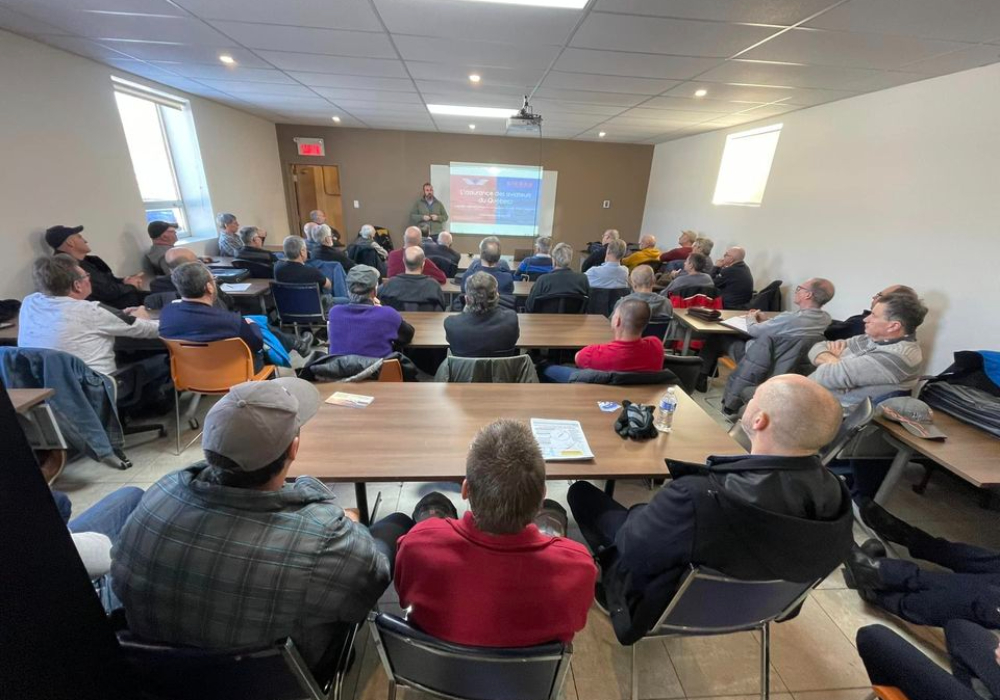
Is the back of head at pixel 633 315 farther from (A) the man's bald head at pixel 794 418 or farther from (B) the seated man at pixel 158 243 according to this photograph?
(B) the seated man at pixel 158 243

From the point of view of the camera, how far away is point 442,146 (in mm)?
8133

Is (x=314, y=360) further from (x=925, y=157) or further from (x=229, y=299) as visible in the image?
(x=925, y=157)

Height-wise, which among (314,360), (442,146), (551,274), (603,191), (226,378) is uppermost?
(442,146)

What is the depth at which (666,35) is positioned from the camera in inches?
99.1

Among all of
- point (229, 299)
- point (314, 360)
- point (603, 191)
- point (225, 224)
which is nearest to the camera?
point (314, 360)

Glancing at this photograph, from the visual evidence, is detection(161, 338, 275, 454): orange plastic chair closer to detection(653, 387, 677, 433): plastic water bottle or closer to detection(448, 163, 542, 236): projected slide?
detection(653, 387, 677, 433): plastic water bottle

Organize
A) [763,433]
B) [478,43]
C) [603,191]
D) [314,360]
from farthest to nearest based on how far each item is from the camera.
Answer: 1. [603,191]
2. [478,43]
3. [314,360]
4. [763,433]

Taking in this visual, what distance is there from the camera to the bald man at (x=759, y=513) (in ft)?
3.24

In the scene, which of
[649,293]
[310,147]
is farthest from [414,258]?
[310,147]

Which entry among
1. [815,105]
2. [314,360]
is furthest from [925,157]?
[314,360]

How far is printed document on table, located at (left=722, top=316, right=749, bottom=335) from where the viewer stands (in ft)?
10.7

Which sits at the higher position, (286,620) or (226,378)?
Result: (286,620)

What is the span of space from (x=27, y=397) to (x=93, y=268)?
2204 millimetres

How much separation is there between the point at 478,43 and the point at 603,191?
658cm
